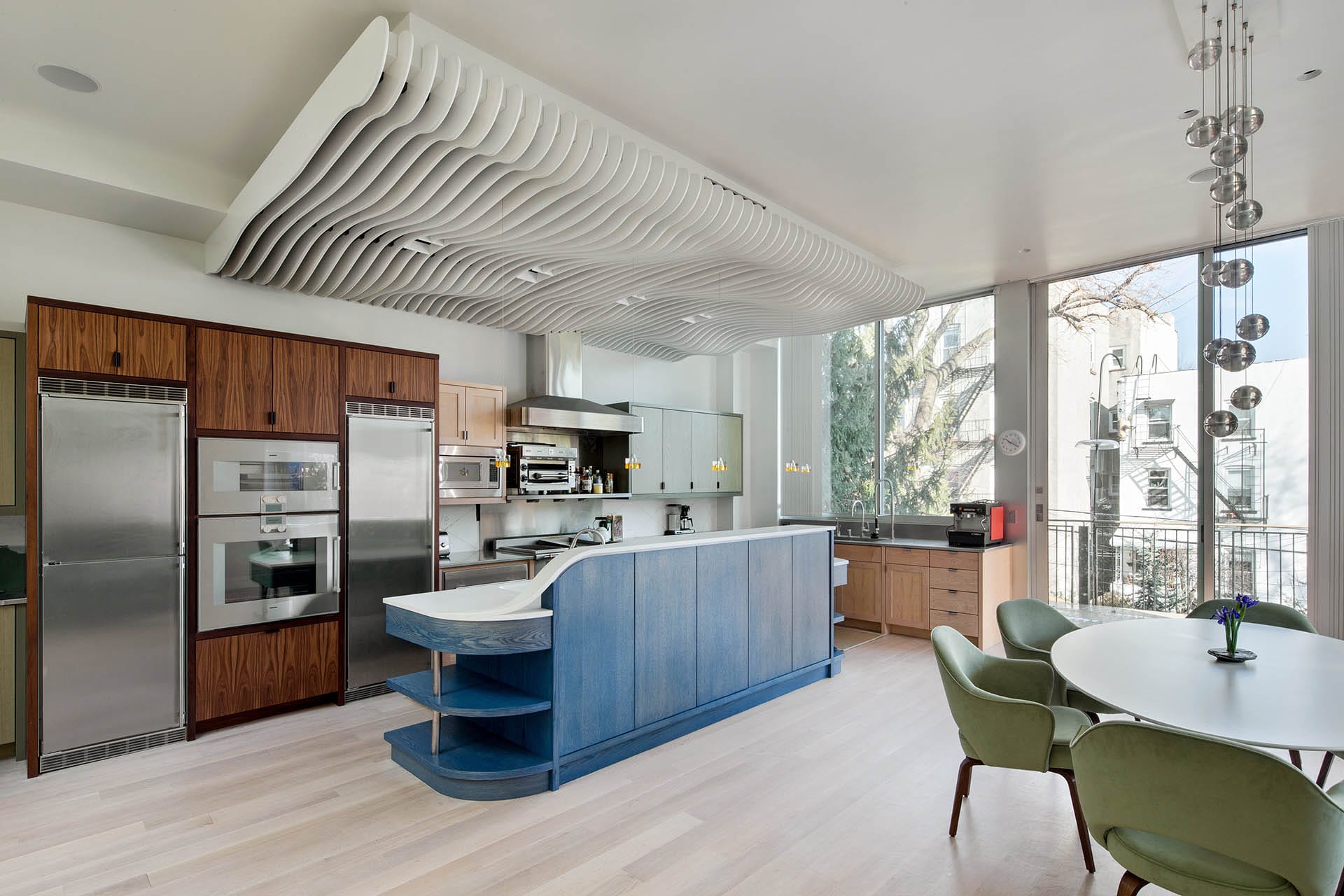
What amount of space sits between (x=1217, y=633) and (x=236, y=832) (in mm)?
4436

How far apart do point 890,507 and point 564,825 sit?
212 inches

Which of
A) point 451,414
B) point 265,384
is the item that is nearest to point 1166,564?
point 451,414

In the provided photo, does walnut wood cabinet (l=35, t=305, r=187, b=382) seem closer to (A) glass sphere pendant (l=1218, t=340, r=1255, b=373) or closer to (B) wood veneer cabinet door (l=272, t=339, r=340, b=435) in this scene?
(B) wood veneer cabinet door (l=272, t=339, r=340, b=435)

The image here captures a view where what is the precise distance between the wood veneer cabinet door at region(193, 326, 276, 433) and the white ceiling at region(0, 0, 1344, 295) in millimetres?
779

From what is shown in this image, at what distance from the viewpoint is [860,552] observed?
6.94 m

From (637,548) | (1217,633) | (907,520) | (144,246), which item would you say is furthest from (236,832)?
(907,520)

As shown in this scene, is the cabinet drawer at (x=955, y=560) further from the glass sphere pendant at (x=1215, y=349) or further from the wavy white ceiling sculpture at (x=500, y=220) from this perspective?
the glass sphere pendant at (x=1215, y=349)

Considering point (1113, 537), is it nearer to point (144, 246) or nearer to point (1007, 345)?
point (1007, 345)

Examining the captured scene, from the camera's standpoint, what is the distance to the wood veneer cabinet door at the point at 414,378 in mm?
5027

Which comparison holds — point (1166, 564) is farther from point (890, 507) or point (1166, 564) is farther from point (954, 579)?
point (890, 507)

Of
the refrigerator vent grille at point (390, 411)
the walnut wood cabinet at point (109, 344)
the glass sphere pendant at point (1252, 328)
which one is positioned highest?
the walnut wood cabinet at point (109, 344)

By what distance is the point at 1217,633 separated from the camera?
3107 mm

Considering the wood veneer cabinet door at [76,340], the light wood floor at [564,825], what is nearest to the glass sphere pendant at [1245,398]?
the light wood floor at [564,825]

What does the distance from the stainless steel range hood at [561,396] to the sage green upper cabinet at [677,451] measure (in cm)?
73
